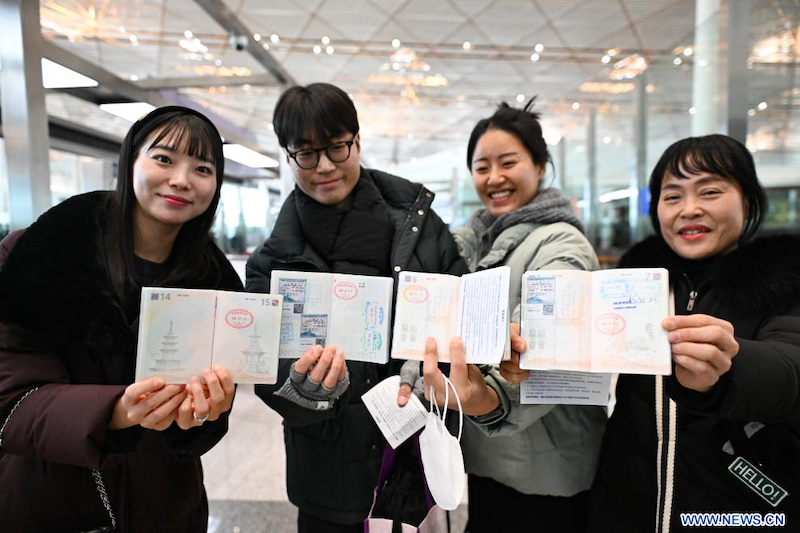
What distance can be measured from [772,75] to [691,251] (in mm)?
2215

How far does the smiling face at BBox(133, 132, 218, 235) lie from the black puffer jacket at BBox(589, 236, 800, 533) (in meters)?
1.14

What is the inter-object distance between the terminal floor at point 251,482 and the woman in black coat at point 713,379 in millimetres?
1333

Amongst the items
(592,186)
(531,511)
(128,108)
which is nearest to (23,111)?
(128,108)

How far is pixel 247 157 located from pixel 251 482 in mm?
2432

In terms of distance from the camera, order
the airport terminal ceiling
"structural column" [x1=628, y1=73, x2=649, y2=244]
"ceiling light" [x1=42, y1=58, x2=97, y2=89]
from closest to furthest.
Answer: "ceiling light" [x1=42, y1=58, x2=97, y2=89] → the airport terminal ceiling → "structural column" [x1=628, y1=73, x2=649, y2=244]

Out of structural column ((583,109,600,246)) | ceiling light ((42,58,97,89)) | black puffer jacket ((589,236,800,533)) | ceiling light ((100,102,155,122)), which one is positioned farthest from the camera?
structural column ((583,109,600,246))

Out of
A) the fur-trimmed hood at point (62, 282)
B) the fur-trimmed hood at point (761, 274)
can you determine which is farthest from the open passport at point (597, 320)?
the fur-trimmed hood at point (62, 282)

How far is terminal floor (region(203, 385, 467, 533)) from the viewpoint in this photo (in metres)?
2.16

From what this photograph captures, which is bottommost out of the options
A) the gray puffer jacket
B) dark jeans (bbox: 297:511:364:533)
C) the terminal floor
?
the terminal floor

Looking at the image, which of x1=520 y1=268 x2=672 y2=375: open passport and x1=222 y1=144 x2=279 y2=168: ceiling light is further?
x1=222 y1=144 x2=279 y2=168: ceiling light

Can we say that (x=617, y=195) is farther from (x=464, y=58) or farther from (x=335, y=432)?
(x=335, y=432)

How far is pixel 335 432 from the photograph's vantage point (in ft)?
3.81

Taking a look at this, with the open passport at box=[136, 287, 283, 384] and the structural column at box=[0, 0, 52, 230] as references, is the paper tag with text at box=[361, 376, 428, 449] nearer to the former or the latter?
the open passport at box=[136, 287, 283, 384]

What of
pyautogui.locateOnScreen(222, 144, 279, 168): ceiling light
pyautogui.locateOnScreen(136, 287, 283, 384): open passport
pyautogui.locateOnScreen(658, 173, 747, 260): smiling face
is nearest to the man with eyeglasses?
pyautogui.locateOnScreen(136, 287, 283, 384): open passport
